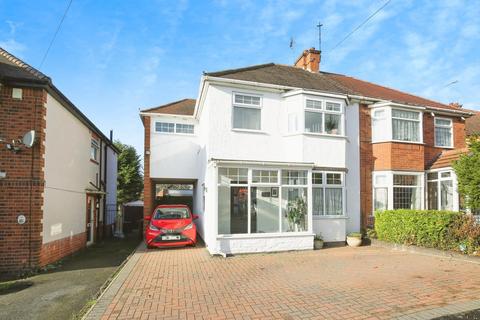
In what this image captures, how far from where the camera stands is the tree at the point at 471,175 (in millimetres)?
9828

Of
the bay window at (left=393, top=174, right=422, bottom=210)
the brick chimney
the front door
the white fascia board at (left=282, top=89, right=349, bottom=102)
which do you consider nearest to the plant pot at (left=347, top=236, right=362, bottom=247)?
the bay window at (left=393, top=174, right=422, bottom=210)

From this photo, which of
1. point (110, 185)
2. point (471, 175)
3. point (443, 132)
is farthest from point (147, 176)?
point (443, 132)

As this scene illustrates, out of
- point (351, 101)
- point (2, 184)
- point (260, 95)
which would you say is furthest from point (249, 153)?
point (2, 184)

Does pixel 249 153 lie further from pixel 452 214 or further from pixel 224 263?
pixel 452 214

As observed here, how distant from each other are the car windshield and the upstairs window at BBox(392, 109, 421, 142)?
31.2 ft

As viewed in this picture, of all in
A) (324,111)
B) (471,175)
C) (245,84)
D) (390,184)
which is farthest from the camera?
(390,184)

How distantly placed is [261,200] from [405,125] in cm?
788

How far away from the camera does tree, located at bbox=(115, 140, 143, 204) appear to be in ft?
104

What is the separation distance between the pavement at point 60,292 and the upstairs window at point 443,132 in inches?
591

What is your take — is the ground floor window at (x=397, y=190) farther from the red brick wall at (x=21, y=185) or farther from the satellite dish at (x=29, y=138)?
the satellite dish at (x=29, y=138)

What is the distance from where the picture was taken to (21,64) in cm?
877

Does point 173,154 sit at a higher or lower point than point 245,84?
lower

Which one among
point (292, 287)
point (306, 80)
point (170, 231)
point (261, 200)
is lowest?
point (292, 287)

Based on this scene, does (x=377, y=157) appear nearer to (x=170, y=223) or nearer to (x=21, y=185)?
(x=170, y=223)
